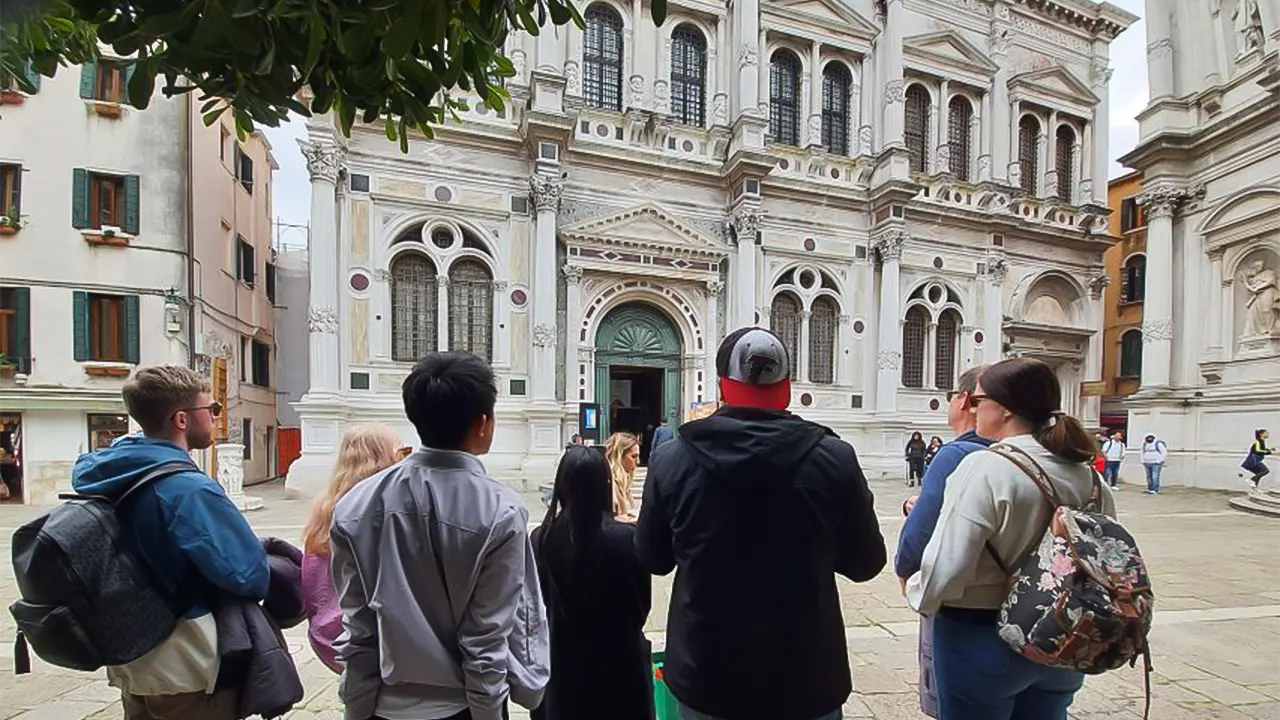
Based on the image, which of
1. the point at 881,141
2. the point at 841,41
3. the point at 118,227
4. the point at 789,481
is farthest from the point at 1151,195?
the point at 118,227

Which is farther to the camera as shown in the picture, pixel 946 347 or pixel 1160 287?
pixel 946 347

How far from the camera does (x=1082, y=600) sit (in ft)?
6.48

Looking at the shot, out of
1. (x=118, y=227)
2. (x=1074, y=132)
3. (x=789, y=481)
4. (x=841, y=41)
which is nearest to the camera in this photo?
(x=789, y=481)

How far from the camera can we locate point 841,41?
18.7 m

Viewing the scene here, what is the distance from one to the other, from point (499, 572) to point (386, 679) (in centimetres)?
46

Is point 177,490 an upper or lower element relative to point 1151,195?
lower

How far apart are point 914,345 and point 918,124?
280 inches

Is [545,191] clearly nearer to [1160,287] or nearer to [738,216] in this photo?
[738,216]

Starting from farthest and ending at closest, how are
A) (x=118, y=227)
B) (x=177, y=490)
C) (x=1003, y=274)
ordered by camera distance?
(x=1003, y=274)
(x=118, y=227)
(x=177, y=490)

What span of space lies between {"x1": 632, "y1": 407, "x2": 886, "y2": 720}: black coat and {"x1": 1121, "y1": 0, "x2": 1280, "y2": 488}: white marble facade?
1957 centimetres

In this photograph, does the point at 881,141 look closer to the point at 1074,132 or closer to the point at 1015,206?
the point at 1015,206

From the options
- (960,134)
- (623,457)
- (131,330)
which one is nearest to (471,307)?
(131,330)

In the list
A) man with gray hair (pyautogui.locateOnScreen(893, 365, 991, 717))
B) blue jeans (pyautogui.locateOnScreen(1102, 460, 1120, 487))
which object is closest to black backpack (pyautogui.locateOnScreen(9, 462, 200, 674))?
man with gray hair (pyautogui.locateOnScreen(893, 365, 991, 717))

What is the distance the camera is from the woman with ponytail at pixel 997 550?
217 cm
